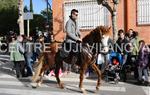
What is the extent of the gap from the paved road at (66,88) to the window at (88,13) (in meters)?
5.69

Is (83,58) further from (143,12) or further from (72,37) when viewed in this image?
(143,12)

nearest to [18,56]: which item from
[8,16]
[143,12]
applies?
[143,12]

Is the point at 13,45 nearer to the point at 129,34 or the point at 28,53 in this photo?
the point at 28,53

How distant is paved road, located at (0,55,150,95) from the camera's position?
1311 centimetres

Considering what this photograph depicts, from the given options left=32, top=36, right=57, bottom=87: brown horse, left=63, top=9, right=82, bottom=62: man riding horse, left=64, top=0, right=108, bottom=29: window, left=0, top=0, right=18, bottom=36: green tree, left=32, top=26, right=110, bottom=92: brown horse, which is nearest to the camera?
left=32, top=26, right=110, bottom=92: brown horse

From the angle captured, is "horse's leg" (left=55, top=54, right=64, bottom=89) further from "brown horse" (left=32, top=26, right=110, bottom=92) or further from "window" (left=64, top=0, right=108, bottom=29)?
"window" (left=64, top=0, right=108, bottom=29)

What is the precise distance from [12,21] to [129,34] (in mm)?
43351

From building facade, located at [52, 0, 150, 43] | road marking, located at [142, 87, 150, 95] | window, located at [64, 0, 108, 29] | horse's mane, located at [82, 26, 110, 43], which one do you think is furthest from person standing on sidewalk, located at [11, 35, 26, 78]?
window, located at [64, 0, 108, 29]

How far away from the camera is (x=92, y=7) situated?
2186 centimetres

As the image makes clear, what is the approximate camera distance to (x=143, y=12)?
2070 cm

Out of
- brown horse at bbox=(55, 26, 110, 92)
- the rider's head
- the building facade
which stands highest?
the building facade

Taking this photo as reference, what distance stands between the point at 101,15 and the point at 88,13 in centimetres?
73

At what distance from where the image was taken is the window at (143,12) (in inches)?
811

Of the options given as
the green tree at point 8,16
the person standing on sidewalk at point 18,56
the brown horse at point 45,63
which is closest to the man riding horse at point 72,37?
the brown horse at point 45,63
